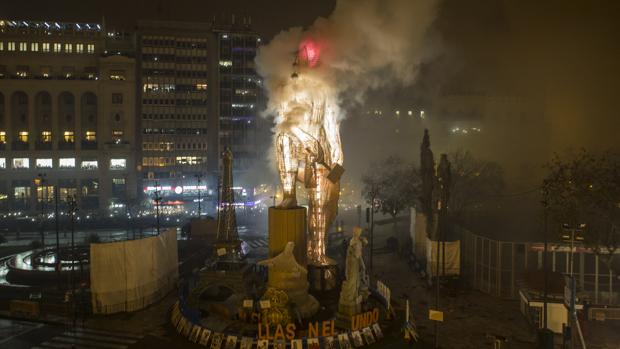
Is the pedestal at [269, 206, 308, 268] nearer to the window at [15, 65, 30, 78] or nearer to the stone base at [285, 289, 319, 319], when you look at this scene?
the stone base at [285, 289, 319, 319]

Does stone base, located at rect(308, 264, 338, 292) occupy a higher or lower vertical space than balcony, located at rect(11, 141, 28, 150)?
lower

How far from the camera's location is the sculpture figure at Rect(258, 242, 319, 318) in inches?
1081

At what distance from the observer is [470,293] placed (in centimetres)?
3550

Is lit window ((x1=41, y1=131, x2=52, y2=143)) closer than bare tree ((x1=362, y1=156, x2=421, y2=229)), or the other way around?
bare tree ((x1=362, y1=156, x2=421, y2=229))

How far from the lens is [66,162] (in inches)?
3718

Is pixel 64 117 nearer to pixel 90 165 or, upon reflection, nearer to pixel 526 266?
pixel 90 165

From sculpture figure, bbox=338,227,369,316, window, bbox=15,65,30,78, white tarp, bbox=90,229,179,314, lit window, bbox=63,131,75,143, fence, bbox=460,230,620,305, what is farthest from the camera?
lit window, bbox=63,131,75,143

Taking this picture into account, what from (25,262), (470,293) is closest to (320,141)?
(470,293)

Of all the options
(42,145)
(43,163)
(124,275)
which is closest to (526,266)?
(124,275)

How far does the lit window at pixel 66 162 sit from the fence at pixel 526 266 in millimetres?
80819

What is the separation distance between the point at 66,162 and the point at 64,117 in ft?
28.2

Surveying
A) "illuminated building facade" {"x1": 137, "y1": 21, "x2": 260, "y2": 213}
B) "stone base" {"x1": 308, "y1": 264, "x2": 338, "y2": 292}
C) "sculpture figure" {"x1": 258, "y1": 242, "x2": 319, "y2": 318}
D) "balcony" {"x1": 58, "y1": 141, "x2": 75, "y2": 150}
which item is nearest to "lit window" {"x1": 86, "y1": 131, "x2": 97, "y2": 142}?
"balcony" {"x1": 58, "y1": 141, "x2": 75, "y2": 150}

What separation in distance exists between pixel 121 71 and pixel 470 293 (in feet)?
268

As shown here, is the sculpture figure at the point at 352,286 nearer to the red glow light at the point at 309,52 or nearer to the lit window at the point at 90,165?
the red glow light at the point at 309,52
